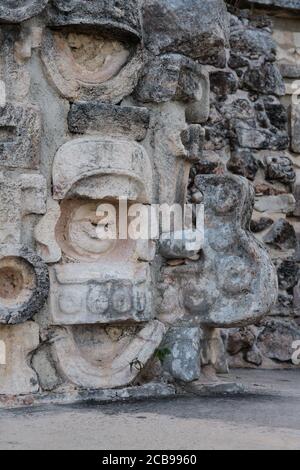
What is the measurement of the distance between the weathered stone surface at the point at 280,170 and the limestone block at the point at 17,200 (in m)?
2.68

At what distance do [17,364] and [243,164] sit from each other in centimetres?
283

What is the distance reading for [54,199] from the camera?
14.1ft

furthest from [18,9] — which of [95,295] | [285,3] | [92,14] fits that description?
[285,3]

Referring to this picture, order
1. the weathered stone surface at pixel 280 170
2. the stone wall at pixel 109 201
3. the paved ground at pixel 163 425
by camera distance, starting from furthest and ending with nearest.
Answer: the weathered stone surface at pixel 280 170 < the stone wall at pixel 109 201 < the paved ground at pixel 163 425

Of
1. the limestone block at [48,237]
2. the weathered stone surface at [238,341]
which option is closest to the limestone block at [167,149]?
the limestone block at [48,237]

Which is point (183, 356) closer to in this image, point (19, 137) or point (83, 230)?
point (83, 230)

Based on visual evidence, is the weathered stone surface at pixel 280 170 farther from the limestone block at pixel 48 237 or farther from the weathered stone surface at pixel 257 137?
the limestone block at pixel 48 237

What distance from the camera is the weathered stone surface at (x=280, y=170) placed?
659cm

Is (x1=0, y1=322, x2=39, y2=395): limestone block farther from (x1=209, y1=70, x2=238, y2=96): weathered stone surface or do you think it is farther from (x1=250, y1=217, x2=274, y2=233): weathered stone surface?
(x1=209, y1=70, x2=238, y2=96): weathered stone surface

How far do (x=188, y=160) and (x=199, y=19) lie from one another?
2.21 feet

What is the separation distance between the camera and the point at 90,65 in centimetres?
451

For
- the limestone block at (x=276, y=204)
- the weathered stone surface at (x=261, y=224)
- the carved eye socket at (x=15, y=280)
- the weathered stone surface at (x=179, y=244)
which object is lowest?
the carved eye socket at (x=15, y=280)

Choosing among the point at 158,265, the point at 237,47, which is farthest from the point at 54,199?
the point at 237,47

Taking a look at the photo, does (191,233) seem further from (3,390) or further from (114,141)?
(3,390)
